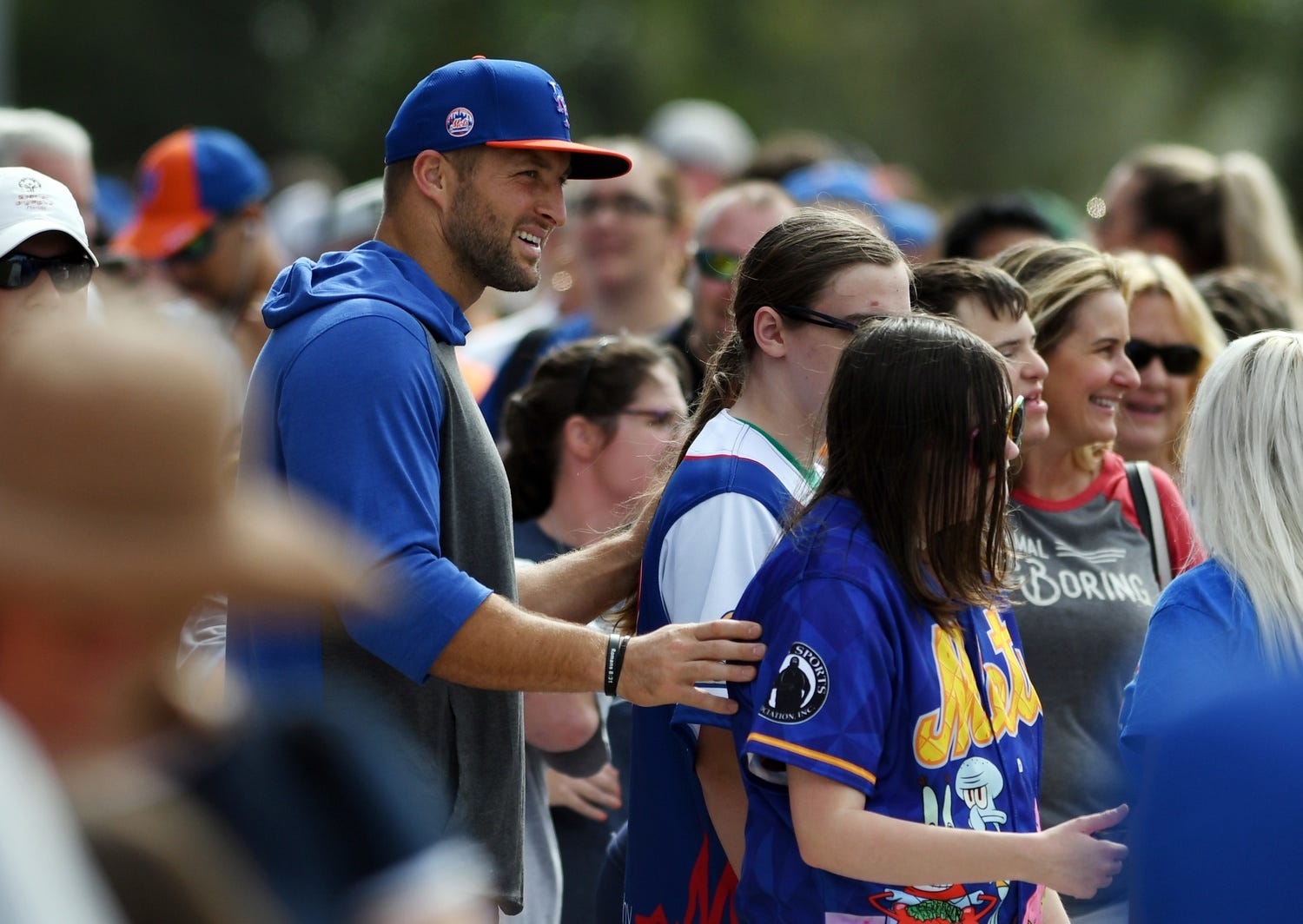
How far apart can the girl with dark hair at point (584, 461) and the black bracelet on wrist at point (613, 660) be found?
114 cm

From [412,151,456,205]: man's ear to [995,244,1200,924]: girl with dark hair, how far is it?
1.46m

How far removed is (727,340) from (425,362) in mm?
614

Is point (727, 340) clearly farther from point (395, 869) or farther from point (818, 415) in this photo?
point (395, 869)

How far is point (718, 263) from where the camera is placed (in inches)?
220

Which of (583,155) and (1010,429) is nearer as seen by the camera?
(1010,429)

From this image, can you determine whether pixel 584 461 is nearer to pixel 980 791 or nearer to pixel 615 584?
pixel 615 584

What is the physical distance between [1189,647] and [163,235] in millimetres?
4911

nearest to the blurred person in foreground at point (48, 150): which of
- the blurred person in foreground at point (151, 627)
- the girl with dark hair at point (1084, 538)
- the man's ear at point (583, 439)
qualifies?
the man's ear at point (583, 439)

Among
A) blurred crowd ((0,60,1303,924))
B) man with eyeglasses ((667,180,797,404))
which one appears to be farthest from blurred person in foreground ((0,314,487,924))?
man with eyeglasses ((667,180,797,404))

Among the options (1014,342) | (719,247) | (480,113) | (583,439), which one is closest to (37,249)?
(480,113)

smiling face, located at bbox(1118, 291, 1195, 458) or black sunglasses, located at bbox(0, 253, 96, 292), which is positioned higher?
black sunglasses, located at bbox(0, 253, 96, 292)

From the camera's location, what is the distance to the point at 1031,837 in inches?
91.3

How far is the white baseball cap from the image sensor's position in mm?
3443

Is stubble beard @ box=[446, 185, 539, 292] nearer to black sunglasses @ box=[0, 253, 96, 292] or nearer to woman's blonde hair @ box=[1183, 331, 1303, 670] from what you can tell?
black sunglasses @ box=[0, 253, 96, 292]
